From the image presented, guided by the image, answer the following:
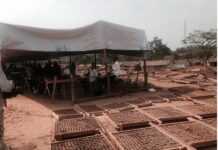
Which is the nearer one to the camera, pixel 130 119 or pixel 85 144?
pixel 85 144

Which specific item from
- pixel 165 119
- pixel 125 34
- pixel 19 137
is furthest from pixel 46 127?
pixel 125 34

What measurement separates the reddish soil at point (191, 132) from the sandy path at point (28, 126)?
226 centimetres

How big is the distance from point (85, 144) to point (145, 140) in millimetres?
1011

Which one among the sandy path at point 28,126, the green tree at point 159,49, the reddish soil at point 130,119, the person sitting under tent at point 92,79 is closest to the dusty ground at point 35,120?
the sandy path at point 28,126

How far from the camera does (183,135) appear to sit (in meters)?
4.50

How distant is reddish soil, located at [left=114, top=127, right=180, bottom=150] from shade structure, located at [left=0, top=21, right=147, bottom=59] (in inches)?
184

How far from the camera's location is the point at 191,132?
4.66 m

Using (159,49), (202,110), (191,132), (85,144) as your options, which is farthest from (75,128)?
(159,49)

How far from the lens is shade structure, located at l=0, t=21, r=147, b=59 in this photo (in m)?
7.86

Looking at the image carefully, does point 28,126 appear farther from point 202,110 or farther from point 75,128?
point 202,110

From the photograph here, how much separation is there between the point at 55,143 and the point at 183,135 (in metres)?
2.21

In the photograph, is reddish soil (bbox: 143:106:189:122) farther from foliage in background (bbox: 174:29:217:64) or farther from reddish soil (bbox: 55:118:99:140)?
foliage in background (bbox: 174:29:217:64)

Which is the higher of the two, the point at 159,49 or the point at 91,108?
the point at 159,49

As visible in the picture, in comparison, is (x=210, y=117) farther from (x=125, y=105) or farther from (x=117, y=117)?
(x=125, y=105)
